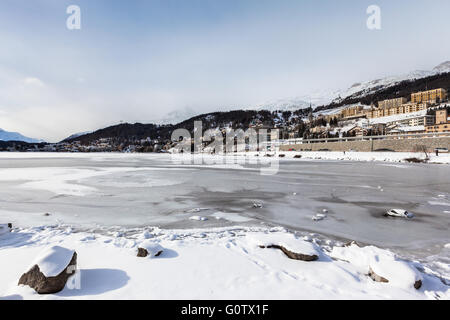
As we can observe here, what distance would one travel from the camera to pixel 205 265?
3.40 m

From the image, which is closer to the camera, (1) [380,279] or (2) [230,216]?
(1) [380,279]

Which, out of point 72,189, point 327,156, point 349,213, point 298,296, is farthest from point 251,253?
point 327,156

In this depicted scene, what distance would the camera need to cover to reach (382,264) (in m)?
3.13

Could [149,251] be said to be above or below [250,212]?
above

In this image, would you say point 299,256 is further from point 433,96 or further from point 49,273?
point 433,96

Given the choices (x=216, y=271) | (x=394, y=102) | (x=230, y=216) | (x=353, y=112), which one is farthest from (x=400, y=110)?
(x=216, y=271)

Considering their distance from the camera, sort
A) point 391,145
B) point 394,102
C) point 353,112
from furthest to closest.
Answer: point 353,112 < point 394,102 < point 391,145

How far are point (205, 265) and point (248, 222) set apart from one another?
101 inches

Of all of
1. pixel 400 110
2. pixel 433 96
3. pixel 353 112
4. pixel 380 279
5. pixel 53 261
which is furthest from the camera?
pixel 353 112

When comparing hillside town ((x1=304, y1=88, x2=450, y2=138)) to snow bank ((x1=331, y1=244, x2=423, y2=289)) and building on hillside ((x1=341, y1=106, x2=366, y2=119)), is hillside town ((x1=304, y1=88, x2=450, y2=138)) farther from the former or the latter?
snow bank ((x1=331, y1=244, x2=423, y2=289))

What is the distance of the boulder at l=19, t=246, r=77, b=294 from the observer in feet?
8.49

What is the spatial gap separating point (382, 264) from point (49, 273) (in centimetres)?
415

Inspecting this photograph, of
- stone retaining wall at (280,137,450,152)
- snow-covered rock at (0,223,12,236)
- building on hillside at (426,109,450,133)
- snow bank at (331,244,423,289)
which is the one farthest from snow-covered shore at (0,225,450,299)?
building on hillside at (426,109,450,133)
